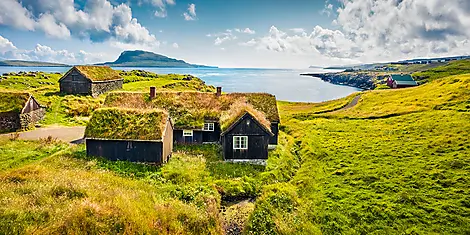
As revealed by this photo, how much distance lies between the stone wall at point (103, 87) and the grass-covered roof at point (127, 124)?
33.9 meters

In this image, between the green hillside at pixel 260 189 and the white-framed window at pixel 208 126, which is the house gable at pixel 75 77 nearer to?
the green hillside at pixel 260 189

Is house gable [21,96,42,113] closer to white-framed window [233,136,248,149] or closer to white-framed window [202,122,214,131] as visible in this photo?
white-framed window [202,122,214,131]

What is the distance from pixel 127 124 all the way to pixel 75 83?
37.3 metres

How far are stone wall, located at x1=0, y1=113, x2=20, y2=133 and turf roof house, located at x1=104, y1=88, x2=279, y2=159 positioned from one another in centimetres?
1235

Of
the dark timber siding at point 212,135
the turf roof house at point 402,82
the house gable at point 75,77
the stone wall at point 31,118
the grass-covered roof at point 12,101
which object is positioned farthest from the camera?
the turf roof house at point 402,82

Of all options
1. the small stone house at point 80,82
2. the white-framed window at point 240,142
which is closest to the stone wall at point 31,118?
the small stone house at point 80,82

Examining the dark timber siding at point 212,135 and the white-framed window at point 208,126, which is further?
the dark timber siding at point 212,135

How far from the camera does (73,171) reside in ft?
71.1

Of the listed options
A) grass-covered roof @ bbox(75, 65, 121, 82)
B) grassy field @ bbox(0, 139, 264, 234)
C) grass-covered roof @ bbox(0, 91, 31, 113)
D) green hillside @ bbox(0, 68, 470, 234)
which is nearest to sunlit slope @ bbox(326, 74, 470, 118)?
green hillside @ bbox(0, 68, 470, 234)

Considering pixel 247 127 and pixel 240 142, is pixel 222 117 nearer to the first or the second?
pixel 247 127

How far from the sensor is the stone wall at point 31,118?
36.9 m

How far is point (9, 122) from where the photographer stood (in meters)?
36.1

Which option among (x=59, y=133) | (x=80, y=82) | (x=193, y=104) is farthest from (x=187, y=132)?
(x=80, y=82)

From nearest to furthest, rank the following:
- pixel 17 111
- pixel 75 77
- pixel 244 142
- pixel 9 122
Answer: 1. pixel 244 142
2. pixel 9 122
3. pixel 17 111
4. pixel 75 77
